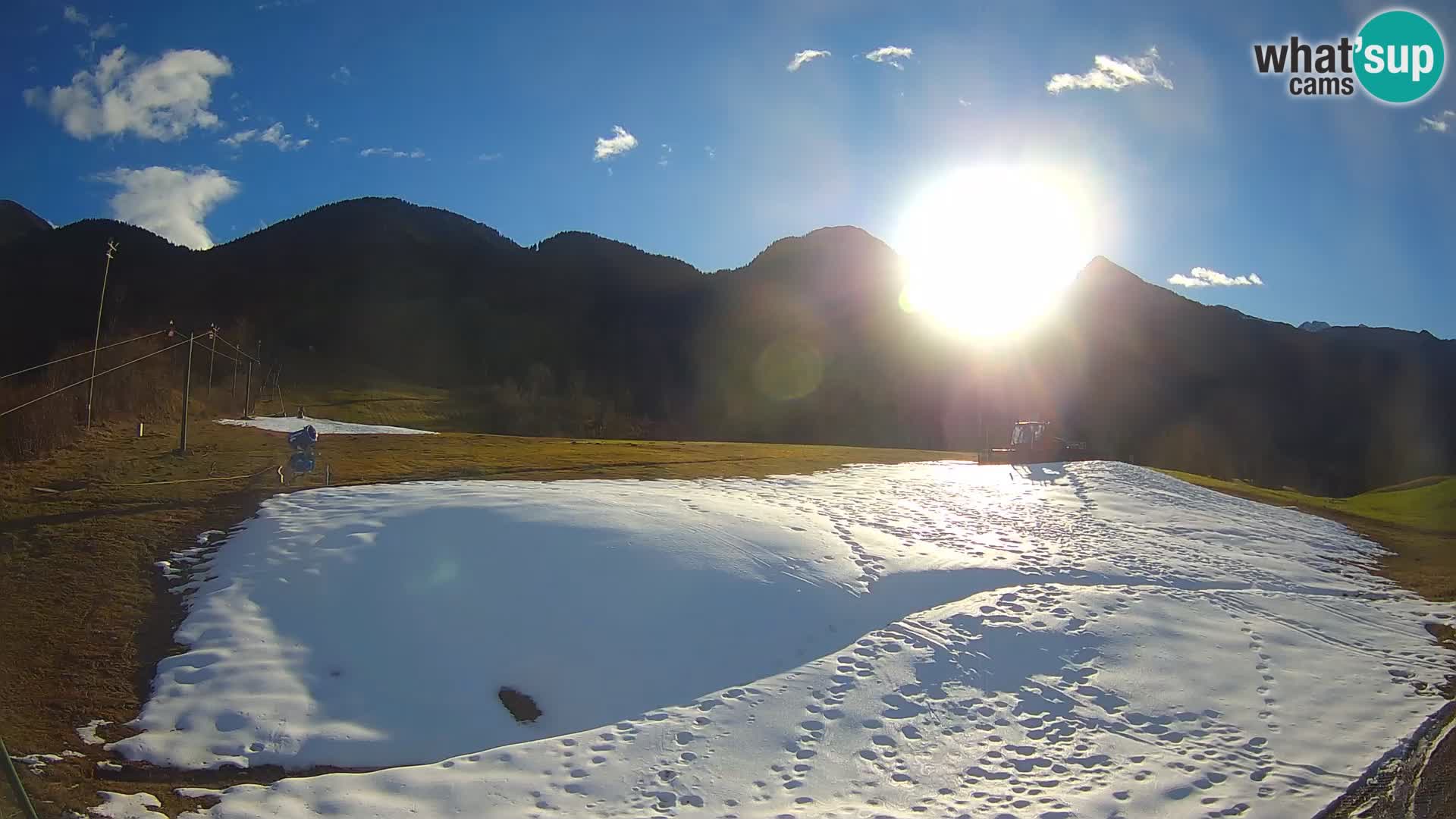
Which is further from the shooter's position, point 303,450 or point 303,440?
point 303,440

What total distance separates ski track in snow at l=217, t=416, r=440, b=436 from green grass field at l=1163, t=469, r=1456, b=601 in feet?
93.5

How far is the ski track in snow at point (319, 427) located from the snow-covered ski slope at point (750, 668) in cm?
1660

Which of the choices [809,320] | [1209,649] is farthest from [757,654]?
[809,320]

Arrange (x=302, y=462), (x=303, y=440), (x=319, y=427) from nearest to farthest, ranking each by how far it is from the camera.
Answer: (x=302, y=462)
(x=303, y=440)
(x=319, y=427)

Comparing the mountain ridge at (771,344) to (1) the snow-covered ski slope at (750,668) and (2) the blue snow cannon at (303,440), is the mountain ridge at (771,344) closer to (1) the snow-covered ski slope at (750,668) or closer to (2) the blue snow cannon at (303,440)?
(2) the blue snow cannon at (303,440)

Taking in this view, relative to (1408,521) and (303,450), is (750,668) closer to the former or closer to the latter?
(303,450)

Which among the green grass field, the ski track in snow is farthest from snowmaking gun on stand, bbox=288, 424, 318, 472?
the green grass field

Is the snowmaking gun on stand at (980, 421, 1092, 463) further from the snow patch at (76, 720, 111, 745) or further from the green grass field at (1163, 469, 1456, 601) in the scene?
the snow patch at (76, 720, 111, 745)

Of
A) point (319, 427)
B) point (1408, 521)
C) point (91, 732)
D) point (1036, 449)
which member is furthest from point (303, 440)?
point (1408, 521)

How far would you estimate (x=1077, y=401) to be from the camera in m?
88.9

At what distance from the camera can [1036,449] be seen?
2970 cm

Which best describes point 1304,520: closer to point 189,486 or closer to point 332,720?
point 332,720

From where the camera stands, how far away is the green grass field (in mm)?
15656

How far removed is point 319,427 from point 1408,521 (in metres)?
37.8
